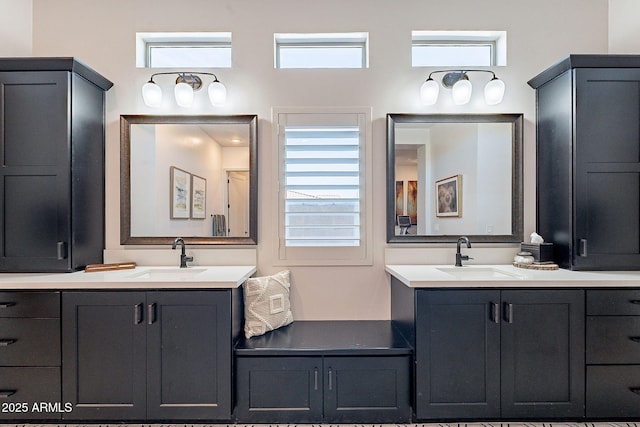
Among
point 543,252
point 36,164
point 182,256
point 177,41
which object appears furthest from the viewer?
point 177,41

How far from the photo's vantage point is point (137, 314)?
185 centimetres

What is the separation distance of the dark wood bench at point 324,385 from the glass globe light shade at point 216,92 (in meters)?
1.69

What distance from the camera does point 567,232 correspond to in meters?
2.17

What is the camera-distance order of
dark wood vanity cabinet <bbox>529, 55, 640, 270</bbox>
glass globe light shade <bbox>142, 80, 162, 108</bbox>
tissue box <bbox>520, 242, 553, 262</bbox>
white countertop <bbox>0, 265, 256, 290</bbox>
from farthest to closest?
glass globe light shade <bbox>142, 80, 162, 108</bbox>, tissue box <bbox>520, 242, 553, 262</bbox>, dark wood vanity cabinet <bbox>529, 55, 640, 270</bbox>, white countertop <bbox>0, 265, 256, 290</bbox>

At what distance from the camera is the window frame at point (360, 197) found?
247 centimetres

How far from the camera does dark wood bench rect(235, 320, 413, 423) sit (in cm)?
192

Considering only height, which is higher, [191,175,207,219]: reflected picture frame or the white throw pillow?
[191,175,207,219]: reflected picture frame

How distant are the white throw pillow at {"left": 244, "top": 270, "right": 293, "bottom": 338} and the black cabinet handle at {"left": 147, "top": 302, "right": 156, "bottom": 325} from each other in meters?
0.55

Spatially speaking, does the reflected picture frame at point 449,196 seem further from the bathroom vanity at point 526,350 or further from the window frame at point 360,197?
the bathroom vanity at point 526,350

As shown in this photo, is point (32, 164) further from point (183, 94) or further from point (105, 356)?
point (105, 356)

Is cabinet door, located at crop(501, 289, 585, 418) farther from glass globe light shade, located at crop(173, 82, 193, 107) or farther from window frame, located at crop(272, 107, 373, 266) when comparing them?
glass globe light shade, located at crop(173, 82, 193, 107)

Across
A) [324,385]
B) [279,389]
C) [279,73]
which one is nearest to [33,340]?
[279,389]

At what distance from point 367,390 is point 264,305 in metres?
0.81

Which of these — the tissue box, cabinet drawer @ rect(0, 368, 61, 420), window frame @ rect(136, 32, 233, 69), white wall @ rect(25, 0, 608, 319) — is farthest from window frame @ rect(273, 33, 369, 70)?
cabinet drawer @ rect(0, 368, 61, 420)
